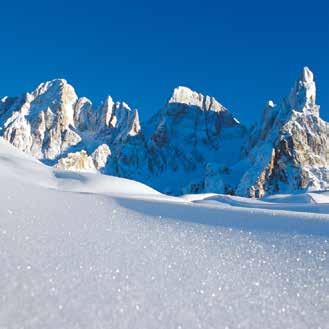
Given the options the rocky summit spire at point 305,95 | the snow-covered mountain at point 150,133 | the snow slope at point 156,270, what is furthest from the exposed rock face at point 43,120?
the snow slope at point 156,270

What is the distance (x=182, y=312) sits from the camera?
2262 mm

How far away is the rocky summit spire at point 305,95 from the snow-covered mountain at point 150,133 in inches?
9.5

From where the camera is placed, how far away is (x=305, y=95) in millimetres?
107312

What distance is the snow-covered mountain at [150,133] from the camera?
114 m

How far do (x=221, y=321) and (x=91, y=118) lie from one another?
16094cm

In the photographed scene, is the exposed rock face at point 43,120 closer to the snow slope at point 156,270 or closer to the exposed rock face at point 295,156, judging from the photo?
the exposed rock face at point 295,156

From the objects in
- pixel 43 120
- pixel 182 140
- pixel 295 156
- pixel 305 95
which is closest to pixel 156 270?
pixel 295 156

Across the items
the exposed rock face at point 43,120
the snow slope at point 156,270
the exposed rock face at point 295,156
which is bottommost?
the snow slope at point 156,270

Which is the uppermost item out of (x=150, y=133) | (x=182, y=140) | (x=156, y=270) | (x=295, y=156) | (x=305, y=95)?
(x=305, y=95)

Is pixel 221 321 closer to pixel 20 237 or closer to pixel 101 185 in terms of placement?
pixel 20 237

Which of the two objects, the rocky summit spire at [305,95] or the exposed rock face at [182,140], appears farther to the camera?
the exposed rock face at [182,140]

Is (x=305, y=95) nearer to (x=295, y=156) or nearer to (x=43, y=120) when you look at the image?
(x=295, y=156)

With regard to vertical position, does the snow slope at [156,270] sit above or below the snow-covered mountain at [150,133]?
below

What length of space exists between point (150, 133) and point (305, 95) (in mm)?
72652
